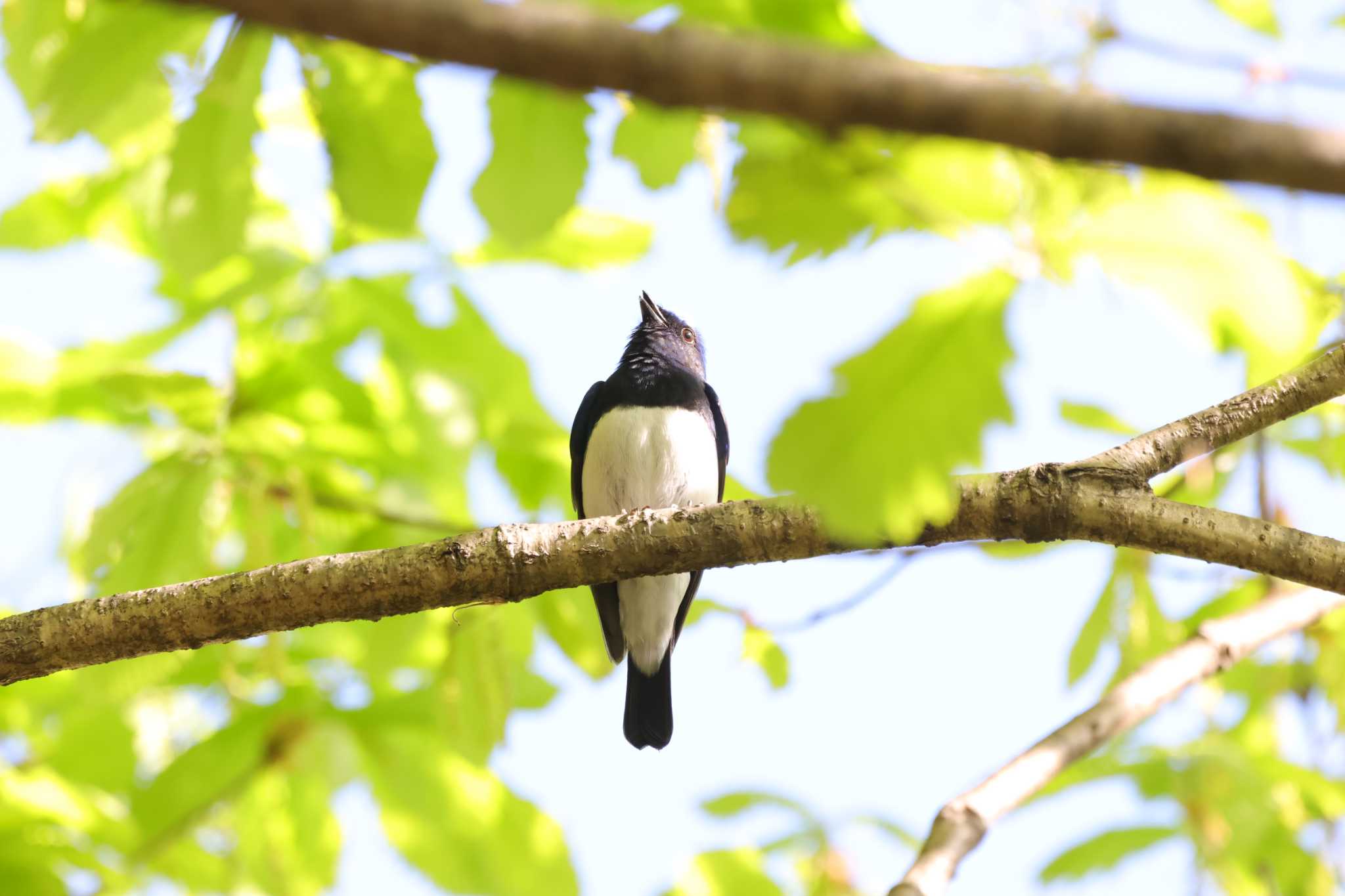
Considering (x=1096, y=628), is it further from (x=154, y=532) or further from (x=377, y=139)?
(x=154, y=532)

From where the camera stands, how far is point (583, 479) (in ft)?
17.8

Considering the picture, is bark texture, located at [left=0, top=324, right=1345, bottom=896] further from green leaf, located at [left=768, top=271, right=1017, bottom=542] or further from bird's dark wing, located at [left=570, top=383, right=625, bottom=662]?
bird's dark wing, located at [left=570, top=383, right=625, bottom=662]

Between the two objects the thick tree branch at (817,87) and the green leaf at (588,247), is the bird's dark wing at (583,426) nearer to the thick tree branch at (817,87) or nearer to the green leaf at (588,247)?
the green leaf at (588,247)

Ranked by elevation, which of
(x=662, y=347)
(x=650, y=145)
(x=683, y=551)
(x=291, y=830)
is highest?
(x=662, y=347)

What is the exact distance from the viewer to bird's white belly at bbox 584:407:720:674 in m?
5.21

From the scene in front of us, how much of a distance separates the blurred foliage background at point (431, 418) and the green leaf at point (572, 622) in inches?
0.4

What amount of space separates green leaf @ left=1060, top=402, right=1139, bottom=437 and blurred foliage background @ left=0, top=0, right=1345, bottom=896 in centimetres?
1

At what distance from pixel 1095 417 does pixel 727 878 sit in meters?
1.67

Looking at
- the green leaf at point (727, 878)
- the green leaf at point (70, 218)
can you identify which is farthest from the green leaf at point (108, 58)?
the green leaf at point (70, 218)

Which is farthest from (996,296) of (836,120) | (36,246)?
(36,246)

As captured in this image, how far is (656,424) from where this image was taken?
5223mm

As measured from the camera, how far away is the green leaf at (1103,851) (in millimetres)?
3133

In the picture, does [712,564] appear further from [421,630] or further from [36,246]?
[36,246]

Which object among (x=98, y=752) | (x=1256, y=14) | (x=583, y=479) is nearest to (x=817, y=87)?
(x=1256, y=14)
